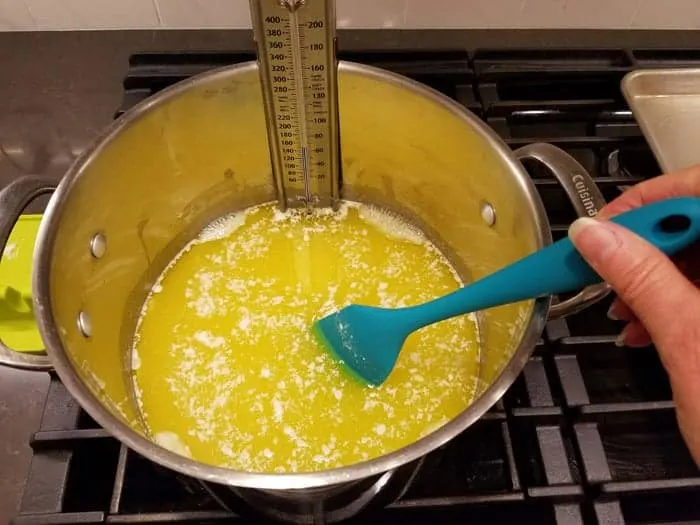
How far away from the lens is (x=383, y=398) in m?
0.87

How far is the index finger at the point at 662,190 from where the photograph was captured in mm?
717

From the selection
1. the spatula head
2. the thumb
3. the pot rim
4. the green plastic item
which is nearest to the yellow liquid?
the spatula head

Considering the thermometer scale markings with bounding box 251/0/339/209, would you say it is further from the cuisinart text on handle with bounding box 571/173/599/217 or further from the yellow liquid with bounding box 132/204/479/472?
Answer: the cuisinart text on handle with bounding box 571/173/599/217

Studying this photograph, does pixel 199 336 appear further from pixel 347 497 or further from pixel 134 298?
pixel 347 497

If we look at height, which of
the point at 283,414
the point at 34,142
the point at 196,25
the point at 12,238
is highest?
the point at 196,25

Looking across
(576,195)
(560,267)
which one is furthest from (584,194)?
(560,267)

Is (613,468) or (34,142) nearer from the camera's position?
(613,468)

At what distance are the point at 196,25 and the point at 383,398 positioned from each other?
685mm

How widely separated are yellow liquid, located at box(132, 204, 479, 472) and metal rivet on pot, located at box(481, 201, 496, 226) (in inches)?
5.9

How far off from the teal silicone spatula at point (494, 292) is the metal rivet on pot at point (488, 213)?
0.57 feet

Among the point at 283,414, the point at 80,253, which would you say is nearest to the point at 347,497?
the point at 283,414

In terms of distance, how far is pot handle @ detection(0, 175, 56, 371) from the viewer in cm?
64

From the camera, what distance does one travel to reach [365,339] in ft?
2.72

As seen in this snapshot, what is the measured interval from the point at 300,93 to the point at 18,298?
0.45 metres
